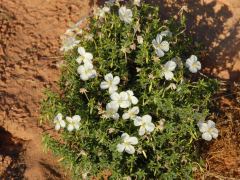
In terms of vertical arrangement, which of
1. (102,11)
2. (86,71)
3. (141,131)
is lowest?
(141,131)

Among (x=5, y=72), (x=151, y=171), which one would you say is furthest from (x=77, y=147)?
(x=5, y=72)

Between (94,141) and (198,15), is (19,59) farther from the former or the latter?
(198,15)

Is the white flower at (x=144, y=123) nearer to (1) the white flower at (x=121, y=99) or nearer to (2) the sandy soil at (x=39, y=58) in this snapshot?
(1) the white flower at (x=121, y=99)

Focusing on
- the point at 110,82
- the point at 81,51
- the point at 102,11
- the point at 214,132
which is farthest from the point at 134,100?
the point at 102,11

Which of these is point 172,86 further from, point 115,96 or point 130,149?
point 130,149

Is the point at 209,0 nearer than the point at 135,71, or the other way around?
the point at 135,71

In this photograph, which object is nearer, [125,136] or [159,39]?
[125,136]

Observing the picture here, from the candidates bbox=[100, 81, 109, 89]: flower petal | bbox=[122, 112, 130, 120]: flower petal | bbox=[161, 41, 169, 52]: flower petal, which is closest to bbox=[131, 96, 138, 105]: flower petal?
bbox=[122, 112, 130, 120]: flower petal
